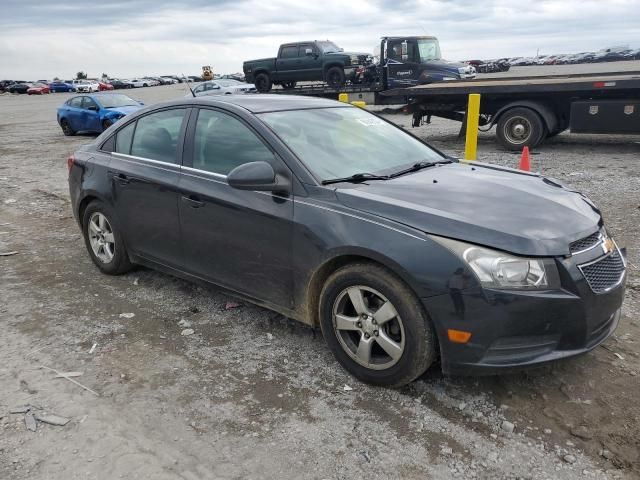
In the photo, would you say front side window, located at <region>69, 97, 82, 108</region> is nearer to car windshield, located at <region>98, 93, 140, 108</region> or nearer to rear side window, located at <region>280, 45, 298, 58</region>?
car windshield, located at <region>98, 93, 140, 108</region>

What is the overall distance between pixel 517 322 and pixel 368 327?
80 cm

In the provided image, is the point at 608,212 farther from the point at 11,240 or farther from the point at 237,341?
the point at 11,240

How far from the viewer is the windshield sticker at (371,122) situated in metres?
4.39

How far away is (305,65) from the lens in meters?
22.8

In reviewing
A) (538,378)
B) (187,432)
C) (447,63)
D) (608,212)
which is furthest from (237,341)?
(447,63)

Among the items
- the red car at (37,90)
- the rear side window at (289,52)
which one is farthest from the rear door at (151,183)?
the red car at (37,90)

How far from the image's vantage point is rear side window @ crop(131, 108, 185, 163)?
4348 mm

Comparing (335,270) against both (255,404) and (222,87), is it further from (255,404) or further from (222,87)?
(222,87)

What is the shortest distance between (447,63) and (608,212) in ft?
43.2

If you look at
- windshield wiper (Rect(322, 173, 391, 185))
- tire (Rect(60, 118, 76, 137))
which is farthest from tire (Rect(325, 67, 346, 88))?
windshield wiper (Rect(322, 173, 391, 185))

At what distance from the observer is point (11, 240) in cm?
665

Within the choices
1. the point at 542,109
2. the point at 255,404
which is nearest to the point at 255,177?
the point at 255,404

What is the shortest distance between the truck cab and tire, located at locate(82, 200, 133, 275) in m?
14.9

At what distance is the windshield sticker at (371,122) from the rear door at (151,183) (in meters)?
1.35
